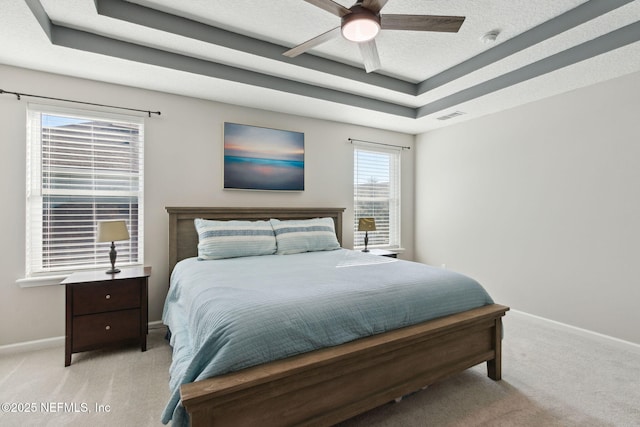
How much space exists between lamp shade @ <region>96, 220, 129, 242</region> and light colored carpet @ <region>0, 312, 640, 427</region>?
96 centimetres

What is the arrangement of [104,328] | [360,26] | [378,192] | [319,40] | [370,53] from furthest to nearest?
[378,192]
[104,328]
[370,53]
[319,40]
[360,26]

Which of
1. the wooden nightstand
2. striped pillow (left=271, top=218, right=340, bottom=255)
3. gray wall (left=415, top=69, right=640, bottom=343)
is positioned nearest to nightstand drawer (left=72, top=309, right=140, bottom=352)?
the wooden nightstand

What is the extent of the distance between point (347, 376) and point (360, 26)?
6.46 feet

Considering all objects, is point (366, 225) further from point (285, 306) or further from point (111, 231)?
point (111, 231)

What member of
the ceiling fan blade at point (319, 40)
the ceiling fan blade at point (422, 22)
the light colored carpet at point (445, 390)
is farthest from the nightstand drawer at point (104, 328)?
the ceiling fan blade at point (422, 22)

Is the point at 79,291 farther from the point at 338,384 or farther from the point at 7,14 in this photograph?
the point at 338,384

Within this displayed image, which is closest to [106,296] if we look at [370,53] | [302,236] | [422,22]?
[302,236]

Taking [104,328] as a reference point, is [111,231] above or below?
above

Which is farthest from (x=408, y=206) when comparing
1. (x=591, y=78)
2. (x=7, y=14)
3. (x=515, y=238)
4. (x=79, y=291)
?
(x=7, y=14)

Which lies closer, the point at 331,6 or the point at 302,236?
the point at 331,6

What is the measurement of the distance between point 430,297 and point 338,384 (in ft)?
2.67

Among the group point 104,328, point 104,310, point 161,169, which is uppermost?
point 161,169

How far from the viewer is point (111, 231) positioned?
8.60 feet

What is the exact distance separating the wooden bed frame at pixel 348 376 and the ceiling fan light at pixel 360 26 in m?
1.79
